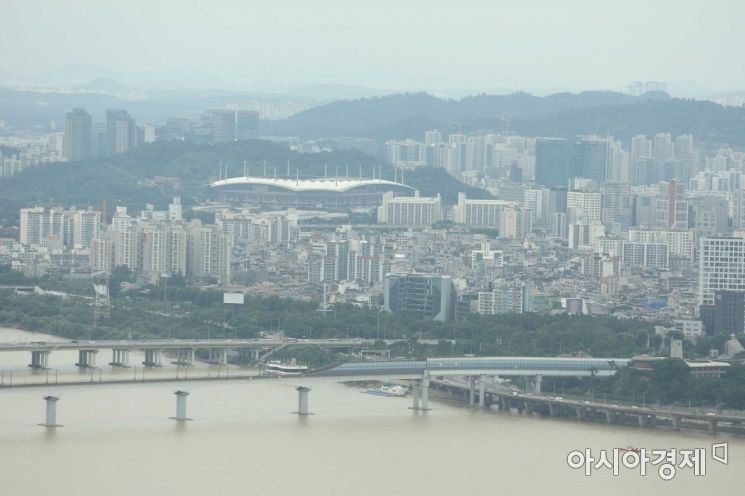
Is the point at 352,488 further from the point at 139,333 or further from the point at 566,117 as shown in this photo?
the point at 566,117

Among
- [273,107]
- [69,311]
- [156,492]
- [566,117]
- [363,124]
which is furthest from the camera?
[273,107]

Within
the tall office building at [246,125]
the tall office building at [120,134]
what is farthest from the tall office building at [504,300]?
the tall office building at [246,125]

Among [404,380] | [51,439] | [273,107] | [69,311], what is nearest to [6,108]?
[273,107]

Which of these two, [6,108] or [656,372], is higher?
[6,108]

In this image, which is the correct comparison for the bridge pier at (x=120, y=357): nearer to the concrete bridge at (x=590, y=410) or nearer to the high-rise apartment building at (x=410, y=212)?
the concrete bridge at (x=590, y=410)

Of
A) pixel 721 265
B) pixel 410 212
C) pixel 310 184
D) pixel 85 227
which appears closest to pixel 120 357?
Answer: pixel 721 265

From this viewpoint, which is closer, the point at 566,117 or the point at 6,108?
the point at 6,108

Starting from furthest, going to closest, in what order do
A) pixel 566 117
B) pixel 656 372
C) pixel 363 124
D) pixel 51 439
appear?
pixel 363 124
pixel 566 117
pixel 656 372
pixel 51 439
